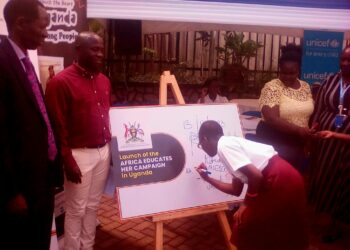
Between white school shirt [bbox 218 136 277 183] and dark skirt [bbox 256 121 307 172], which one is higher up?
white school shirt [bbox 218 136 277 183]

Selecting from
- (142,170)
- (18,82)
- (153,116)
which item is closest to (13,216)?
(18,82)

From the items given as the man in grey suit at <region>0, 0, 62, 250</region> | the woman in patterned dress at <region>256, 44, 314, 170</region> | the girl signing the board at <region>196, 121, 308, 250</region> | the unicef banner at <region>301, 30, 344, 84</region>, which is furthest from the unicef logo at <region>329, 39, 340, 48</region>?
the man in grey suit at <region>0, 0, 62, 250</region>

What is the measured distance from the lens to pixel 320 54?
509cm

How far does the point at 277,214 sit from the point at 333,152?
1192mm

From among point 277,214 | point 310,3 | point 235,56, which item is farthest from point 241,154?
point 235,56

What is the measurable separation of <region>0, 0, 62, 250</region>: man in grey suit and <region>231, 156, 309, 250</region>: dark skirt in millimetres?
1147

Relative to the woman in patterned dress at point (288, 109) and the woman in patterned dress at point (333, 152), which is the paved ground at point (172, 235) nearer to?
the woman in patterned dress at point (333, 152)

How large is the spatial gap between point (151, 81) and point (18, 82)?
626 cm

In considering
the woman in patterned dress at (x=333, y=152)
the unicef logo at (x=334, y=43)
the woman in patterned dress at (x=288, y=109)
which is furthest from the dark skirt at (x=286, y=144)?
the unicef logo at (x=334, y=43)

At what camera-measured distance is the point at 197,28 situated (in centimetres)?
427

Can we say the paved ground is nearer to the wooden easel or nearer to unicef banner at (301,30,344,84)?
the wooden easel

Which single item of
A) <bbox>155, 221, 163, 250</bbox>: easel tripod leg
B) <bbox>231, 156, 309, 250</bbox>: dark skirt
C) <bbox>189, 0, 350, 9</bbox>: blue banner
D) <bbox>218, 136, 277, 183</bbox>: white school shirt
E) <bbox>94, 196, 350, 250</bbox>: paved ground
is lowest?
<bbox>94, 196, 350, 250</bbox>: paved ground

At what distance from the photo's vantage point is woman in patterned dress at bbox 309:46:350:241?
10.0 ft

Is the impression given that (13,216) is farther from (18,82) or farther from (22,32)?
(22,32)
